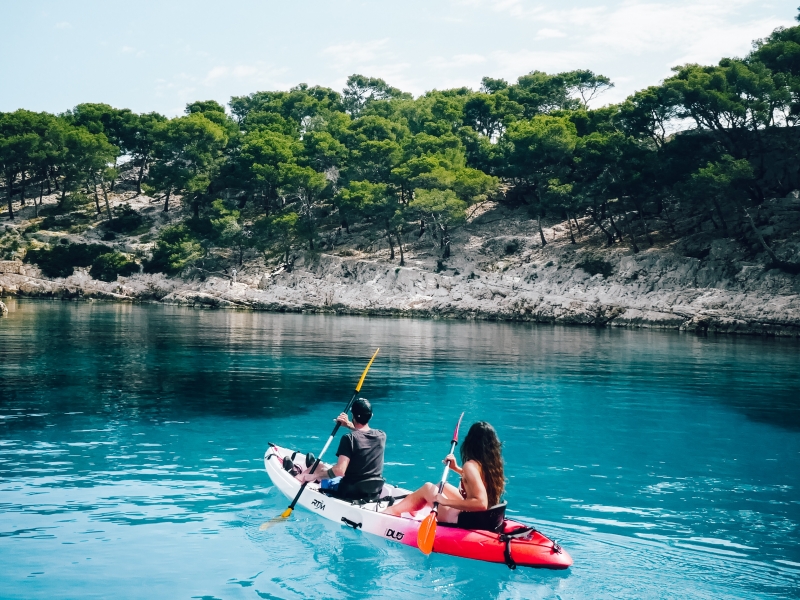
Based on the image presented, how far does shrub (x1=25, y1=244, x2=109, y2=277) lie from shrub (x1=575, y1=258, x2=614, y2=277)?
49.5m

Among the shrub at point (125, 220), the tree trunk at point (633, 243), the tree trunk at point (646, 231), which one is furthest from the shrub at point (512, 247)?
the shrub at point (125, 220)

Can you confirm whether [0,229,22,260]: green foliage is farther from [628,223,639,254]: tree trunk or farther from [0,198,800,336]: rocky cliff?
[628,223,639,254]: tree trunk

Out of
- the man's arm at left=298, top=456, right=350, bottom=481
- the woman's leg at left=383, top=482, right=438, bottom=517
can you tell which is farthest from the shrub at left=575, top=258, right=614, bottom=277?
the woman's leg at left=383, top=482, right=438, bottom=517

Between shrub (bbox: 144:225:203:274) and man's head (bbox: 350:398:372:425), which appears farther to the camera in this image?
shrub (bbox: 144:225:203:274)

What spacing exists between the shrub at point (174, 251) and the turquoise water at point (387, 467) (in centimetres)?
4174

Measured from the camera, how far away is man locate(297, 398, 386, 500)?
10.0 m

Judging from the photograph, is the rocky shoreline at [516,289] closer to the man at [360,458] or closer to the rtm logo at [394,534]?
the man at [360,458]

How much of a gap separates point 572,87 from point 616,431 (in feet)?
265

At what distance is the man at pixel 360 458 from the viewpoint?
10.0m

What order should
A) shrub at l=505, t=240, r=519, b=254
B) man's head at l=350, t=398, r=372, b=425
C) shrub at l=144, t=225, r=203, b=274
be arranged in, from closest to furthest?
man's head at l=350, t=398, r=372, b=425
shrub at l=505, t=240, r=519, b=254
shrub at l=144, t=225, r=203, b=274

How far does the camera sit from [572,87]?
90.7 m

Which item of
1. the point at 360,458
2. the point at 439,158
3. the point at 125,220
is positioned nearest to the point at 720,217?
the point at 439,158

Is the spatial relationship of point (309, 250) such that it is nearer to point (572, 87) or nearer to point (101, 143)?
point (101, 143)

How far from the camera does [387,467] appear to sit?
14.0 m
